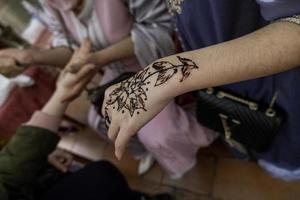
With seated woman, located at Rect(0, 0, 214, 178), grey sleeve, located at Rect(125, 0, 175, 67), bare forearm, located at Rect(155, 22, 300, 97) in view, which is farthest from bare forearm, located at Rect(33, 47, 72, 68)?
bare forearm, located at Rect(155, 22, 300, 97)

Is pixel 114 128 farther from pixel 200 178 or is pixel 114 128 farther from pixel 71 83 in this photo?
pixel 200 178

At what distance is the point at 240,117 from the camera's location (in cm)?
90

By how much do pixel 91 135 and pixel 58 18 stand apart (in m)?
0.67

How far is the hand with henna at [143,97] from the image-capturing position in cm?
59

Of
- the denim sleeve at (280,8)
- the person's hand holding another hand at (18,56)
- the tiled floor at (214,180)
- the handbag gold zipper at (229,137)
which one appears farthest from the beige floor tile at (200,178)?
the denim sleeve at (280,8)

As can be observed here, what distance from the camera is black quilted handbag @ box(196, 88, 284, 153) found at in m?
0.86

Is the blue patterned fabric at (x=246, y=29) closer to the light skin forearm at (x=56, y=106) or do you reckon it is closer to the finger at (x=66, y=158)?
the light skin forearm at (x=56, y=106)

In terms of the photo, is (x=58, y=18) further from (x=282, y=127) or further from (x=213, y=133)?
(x=282, y=127)

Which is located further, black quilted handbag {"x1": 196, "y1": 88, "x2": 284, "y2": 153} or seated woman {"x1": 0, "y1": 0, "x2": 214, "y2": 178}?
seated woman {"x1": 0, "y1": 0, "x2": 214, "y2": 178}

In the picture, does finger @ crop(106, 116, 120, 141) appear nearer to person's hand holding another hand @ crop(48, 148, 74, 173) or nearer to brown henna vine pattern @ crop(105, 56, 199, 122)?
brown henna vine pattern @ crop(105, 56, 199, 122)

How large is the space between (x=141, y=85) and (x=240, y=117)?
360 mm

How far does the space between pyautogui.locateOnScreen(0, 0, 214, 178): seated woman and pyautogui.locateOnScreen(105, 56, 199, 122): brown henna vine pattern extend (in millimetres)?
328

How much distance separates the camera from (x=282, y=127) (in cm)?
90

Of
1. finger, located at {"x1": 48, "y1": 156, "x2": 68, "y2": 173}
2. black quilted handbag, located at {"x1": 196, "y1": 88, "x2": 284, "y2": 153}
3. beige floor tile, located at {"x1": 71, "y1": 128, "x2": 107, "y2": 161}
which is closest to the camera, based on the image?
black quilted handbag, located at {"x1": 196, "y1": 88, "x2": 284, "y2": 153}
